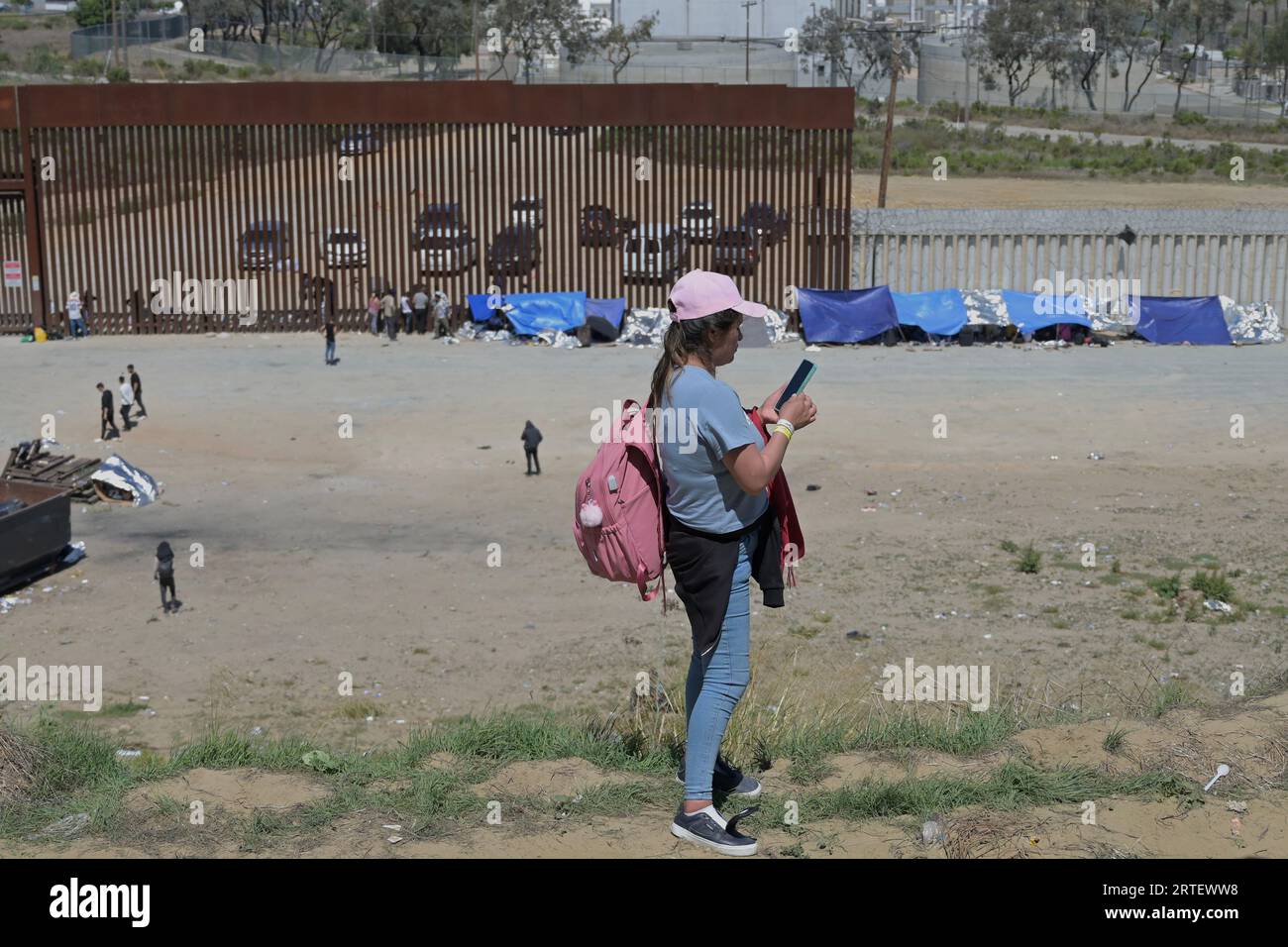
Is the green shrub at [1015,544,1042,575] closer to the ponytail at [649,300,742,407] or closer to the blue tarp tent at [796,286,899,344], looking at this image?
the ponytail at [649,300,742,407]

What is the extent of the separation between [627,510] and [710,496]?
0.30 meters

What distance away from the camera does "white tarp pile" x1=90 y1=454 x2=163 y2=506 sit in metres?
19.8

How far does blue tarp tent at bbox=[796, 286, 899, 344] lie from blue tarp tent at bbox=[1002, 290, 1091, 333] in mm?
2471

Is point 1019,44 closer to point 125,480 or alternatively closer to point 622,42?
point 622,42

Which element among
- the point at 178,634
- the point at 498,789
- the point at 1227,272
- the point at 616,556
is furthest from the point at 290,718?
the point at 1227,272

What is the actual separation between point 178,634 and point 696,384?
11.3 metres

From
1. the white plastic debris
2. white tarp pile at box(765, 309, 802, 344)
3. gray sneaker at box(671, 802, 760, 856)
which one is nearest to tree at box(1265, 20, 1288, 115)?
white tarp pile at box(765, 309, 802, 344)

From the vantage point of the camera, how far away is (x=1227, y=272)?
32.1 m

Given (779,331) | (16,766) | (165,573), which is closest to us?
(16,766)

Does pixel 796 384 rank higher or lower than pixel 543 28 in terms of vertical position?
lower

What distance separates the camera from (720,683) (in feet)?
17.4

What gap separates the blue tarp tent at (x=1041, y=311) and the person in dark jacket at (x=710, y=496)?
26.1 m

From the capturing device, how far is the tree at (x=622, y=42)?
73.1 metres

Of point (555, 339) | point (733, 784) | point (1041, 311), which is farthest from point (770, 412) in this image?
point (1041, 311)
